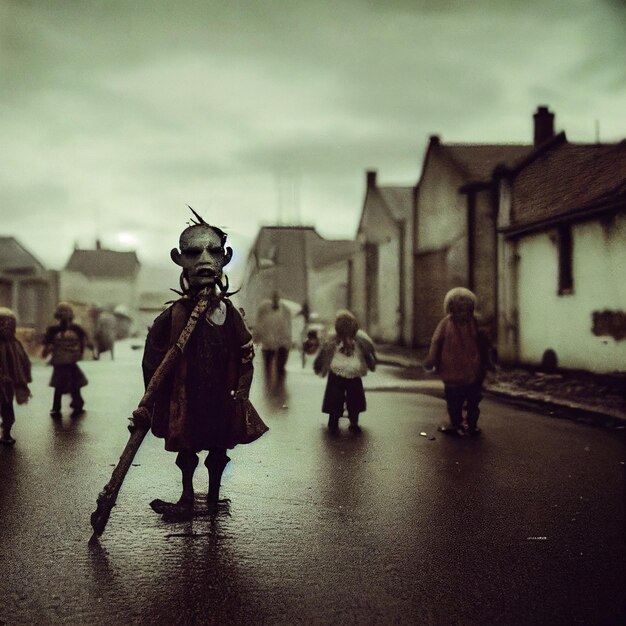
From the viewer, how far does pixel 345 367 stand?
9.59 metres

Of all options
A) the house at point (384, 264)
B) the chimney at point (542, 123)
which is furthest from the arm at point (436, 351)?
the house at point (384, 264)

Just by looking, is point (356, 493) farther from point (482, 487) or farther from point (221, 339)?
point (221, 339)

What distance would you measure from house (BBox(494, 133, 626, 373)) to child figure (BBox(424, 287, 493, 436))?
6561mm

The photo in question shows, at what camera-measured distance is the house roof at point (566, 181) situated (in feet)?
51.4

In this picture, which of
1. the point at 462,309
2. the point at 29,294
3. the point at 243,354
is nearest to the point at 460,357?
the point at 462,309

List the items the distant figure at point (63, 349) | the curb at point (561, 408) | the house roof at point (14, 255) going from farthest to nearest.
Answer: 1. the house roof at point (14, 255)
2. the distant figure at point (63, 349)
3. the curb at point (561, 408)

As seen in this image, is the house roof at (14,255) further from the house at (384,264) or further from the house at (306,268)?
the house at (384,264)

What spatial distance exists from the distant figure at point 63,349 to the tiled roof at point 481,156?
1738 cm

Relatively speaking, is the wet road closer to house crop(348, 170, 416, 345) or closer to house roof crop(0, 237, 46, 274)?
house crop(348, 170, 416, 345)

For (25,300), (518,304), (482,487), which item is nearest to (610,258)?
(518,304)

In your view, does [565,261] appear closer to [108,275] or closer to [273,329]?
[273,329]

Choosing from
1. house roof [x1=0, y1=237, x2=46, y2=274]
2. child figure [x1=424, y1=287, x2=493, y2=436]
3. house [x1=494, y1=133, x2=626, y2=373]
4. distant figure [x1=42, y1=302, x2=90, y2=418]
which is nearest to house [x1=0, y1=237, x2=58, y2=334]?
house roof [x1=0, y1=237, x2=46, y2=274]

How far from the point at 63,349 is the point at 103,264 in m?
72.1

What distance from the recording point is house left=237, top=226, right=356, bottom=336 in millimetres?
47562
